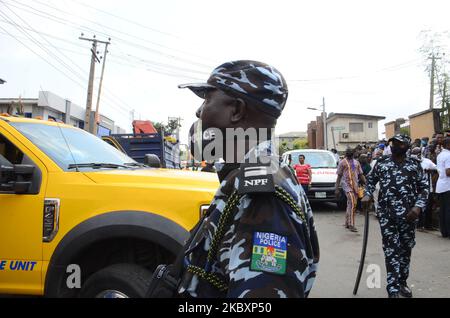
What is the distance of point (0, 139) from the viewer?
3.36m

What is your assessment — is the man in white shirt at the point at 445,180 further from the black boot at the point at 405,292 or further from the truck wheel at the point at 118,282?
the truck wheel at the point at 118,282

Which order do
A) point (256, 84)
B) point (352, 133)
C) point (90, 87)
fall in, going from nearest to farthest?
point (256, 84) < point (90, 87) < point (352, 133)

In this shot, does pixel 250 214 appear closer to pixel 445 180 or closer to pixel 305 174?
pixel 445 180

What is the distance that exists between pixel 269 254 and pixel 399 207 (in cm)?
380

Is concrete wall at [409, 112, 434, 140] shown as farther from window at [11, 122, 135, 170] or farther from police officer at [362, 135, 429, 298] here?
window at [11, 122, 135, 170]

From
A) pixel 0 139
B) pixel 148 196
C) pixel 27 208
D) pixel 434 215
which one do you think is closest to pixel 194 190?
pixel 148 196

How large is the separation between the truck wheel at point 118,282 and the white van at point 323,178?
9009 mm

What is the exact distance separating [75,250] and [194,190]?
3.10ft

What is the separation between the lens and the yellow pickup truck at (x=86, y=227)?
2695 millimetres

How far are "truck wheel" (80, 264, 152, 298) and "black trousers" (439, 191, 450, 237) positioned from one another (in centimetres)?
652

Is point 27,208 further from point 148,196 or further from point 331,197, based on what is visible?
point 331,197

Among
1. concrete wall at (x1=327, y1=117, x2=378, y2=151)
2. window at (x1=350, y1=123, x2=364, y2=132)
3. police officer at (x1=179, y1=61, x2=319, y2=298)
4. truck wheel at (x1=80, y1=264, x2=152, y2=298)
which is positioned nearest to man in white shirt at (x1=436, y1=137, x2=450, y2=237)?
truck wheel at (x1=80, y1=264, x2=152, y2=298)

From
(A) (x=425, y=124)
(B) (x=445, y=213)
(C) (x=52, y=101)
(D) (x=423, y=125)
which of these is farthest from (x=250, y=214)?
(C) (x=52, y=101)

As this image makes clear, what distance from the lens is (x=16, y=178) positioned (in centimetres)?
286
